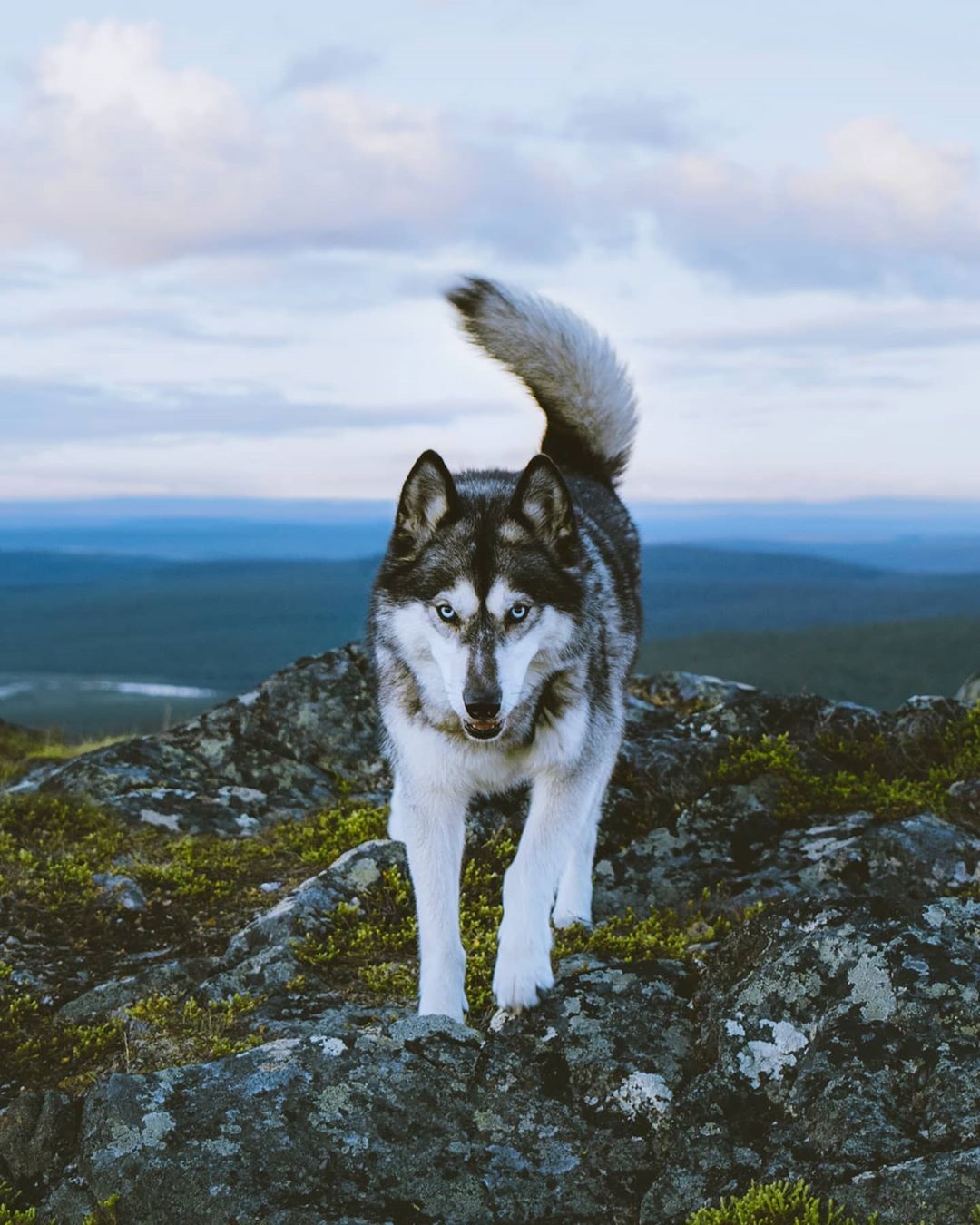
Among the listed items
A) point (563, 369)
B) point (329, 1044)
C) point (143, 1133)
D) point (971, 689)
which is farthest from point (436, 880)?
point (971, 689)

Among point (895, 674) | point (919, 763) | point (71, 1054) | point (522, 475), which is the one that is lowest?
point (895, 674)

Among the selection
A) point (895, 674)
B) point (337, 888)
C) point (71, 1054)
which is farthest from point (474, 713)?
point (895, 674)

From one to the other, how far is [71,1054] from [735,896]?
4463 mm

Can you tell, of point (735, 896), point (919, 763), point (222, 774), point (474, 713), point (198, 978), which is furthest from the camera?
point (222, 774)

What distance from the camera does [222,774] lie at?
11.5m

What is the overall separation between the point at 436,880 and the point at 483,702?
1.48 m

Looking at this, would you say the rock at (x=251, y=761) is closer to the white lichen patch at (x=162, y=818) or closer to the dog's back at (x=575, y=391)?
the white lichen patch at (x=162, y=818)

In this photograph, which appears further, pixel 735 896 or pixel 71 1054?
pixel 735 896

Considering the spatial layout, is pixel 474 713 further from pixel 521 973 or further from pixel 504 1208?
pixel 504 1208

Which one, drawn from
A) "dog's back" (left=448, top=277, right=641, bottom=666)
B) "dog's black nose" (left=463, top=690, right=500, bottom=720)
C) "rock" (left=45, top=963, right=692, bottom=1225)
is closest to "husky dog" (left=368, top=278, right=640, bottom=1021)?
"dog's black nose" (left=463, top=690, right=500, bottom=720)

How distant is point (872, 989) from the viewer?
581cm

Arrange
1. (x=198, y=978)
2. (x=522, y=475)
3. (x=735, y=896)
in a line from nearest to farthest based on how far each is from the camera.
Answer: (x=522, y=475) < (x=198, y=978) < (x=735, y=896)

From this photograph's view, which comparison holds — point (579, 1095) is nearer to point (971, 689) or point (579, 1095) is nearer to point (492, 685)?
point (492, 685)

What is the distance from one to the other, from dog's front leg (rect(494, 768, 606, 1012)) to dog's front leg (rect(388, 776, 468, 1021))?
1.22ft
